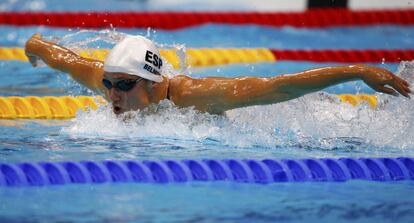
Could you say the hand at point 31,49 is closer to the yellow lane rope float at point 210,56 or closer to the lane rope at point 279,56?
the yellow lane rope float at point 210,56

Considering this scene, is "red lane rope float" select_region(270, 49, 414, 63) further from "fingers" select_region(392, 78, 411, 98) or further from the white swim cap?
"fingers" select_region(392, 78, 411, 98)

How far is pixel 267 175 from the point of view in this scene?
3.46 m

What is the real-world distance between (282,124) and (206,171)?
3.55ft

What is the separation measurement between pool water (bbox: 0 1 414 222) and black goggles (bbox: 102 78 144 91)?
0.59 ft

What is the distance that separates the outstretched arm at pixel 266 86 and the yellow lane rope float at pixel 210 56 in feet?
9.37

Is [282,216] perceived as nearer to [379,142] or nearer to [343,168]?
[343,168]

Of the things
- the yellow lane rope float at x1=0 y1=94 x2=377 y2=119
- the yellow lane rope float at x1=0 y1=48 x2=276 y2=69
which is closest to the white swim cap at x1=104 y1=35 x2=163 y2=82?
the yellow lane rope float at x1=0 y1=94 x2=377 y2=119

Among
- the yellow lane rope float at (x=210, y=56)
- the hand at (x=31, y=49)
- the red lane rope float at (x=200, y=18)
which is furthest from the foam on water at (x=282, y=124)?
the red lane rope float at (x=200, y=18)

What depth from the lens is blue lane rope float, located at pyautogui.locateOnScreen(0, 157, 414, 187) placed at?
10.8 feet

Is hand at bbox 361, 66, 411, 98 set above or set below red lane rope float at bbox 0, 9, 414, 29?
below

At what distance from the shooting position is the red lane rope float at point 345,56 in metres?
7.22

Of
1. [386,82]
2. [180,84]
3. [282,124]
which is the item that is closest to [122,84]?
[180,84]

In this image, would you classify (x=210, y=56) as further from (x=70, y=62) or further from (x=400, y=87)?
(x=400, y=87)

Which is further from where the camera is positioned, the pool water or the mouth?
the mouth
